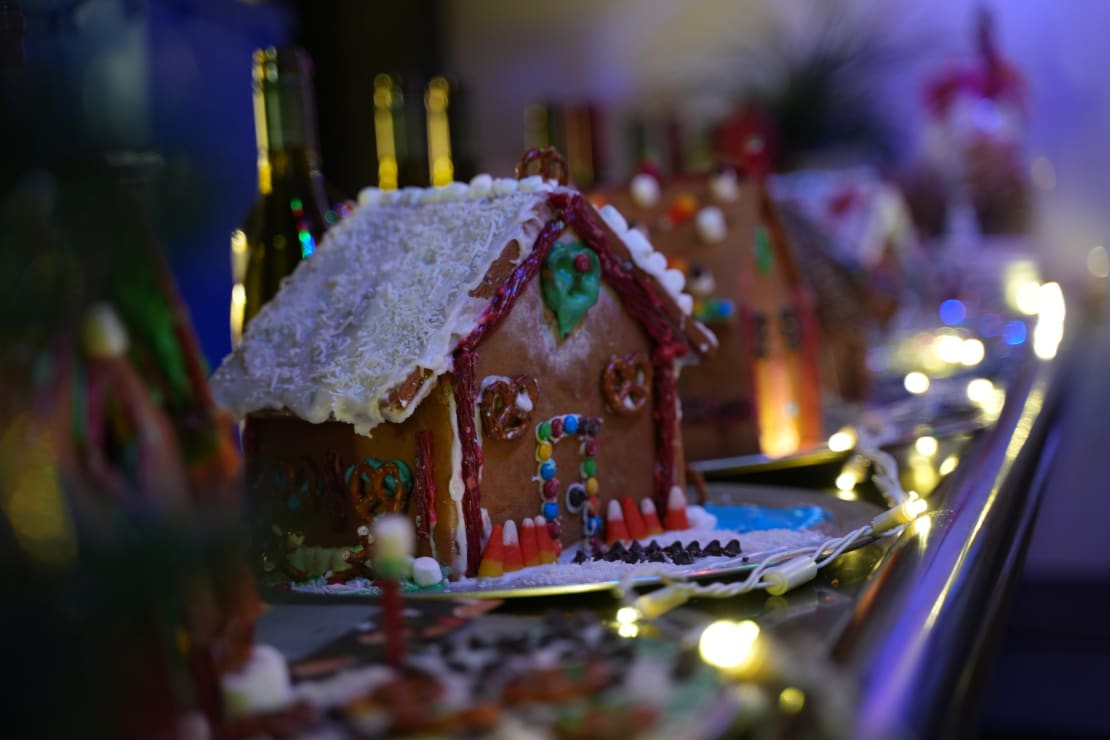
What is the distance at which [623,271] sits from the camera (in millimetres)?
1136

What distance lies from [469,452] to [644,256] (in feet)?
0.93

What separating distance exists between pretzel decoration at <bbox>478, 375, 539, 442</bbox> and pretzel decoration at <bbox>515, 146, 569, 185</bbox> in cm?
18

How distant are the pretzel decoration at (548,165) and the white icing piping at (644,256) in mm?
51

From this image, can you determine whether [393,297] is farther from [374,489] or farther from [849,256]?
[849,256]

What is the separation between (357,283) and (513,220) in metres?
0.14

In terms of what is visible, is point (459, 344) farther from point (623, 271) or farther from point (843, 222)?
point (843, 222)

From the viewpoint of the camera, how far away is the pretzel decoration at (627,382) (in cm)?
Answer: 113

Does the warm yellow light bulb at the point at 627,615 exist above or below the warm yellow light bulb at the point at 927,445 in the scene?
below

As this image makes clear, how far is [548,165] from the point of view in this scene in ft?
3.63

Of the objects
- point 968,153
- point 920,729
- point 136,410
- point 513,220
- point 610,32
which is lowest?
point 920,729

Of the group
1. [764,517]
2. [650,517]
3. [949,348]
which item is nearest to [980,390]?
[949,348]

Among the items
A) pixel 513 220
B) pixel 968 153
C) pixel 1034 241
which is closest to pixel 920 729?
pixel 513 220

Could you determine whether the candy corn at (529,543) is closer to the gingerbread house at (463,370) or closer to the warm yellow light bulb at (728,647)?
the gingerbread house at (463,370)

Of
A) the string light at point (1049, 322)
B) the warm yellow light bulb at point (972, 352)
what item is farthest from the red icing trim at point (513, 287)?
the warm yellow light bulb at point (972, 352)
